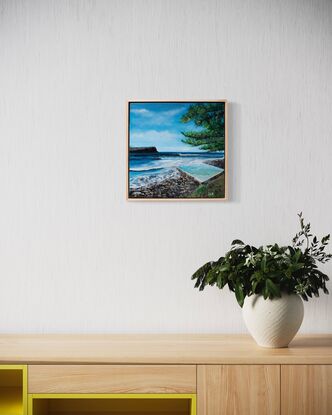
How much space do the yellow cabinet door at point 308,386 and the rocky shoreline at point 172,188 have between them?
33.9 inches

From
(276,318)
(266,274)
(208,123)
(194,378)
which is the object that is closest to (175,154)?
(208,123)

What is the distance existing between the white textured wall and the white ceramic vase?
0.30 m

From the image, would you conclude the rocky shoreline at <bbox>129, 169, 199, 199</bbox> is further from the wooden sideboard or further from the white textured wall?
the wooden sideboard

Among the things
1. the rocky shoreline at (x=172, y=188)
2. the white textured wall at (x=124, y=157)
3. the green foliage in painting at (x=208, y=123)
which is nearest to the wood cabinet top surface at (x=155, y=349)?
the white textured wall at (x=124, y=157)

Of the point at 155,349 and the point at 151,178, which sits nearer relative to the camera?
the point at 155,349

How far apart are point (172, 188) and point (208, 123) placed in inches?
13.3

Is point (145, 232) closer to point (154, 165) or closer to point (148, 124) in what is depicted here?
point (154, 165)

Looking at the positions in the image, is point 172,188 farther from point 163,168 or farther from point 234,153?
point 234,153

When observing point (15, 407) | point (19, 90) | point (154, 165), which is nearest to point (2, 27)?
point (19, 90)

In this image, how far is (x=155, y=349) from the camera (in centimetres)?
192

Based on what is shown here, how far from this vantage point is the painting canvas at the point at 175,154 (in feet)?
7.29

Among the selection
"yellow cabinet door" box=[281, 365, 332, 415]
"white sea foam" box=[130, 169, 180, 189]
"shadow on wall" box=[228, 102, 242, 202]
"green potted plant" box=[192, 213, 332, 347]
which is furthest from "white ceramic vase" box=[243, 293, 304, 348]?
"white sea foam" box=[130, 169, 180, 189]

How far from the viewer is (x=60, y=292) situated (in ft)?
7.30

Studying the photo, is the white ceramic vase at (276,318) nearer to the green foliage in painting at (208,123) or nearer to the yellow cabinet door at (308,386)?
the yellow cabinet door at (308,386)
